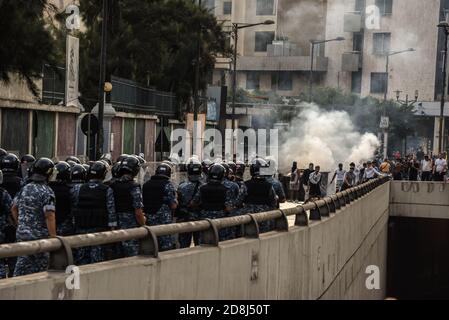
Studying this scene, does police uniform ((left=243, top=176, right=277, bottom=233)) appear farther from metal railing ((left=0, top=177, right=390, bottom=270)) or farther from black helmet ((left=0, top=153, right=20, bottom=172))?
black helmet ((left=0, top=153, right=20, bottom=172))

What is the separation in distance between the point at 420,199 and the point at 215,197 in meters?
27.8

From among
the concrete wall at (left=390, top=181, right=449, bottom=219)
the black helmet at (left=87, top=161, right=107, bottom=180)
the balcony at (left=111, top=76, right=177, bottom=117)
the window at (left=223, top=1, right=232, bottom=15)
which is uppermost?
the window at (left=223, top=1, right=232, bottom=15)

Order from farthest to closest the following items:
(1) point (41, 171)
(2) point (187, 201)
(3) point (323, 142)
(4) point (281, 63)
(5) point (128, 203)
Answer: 1. (4) point (281, 63)
2. (3) point (323, 142)
3. (2) point (187, 201)
4. (5) point (128, 203)
5. (1) point (41, 171)

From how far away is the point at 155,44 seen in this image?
5075 cm

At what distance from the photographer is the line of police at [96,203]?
34.8 feet

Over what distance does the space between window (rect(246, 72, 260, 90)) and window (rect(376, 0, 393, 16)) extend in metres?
22.8

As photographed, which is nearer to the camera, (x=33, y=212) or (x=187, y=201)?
(x=33, y=212)

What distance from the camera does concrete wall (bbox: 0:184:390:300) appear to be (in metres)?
6.49

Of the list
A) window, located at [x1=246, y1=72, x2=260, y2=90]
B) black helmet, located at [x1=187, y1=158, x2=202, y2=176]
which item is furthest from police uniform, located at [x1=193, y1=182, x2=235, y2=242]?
window, located at [x1=246, y1=72, x2=260, y2=90]

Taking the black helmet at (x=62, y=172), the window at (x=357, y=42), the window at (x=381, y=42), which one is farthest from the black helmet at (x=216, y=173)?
the window at (x=357, y=42)

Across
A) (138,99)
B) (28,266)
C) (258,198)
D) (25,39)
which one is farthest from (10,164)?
(138,99)

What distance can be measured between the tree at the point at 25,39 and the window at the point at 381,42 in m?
64.4

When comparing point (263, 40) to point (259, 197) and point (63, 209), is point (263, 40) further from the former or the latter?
point (63, 209)

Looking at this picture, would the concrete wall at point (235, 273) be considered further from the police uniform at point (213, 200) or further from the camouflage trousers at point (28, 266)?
the camouflage trousers at point (28, 266)
